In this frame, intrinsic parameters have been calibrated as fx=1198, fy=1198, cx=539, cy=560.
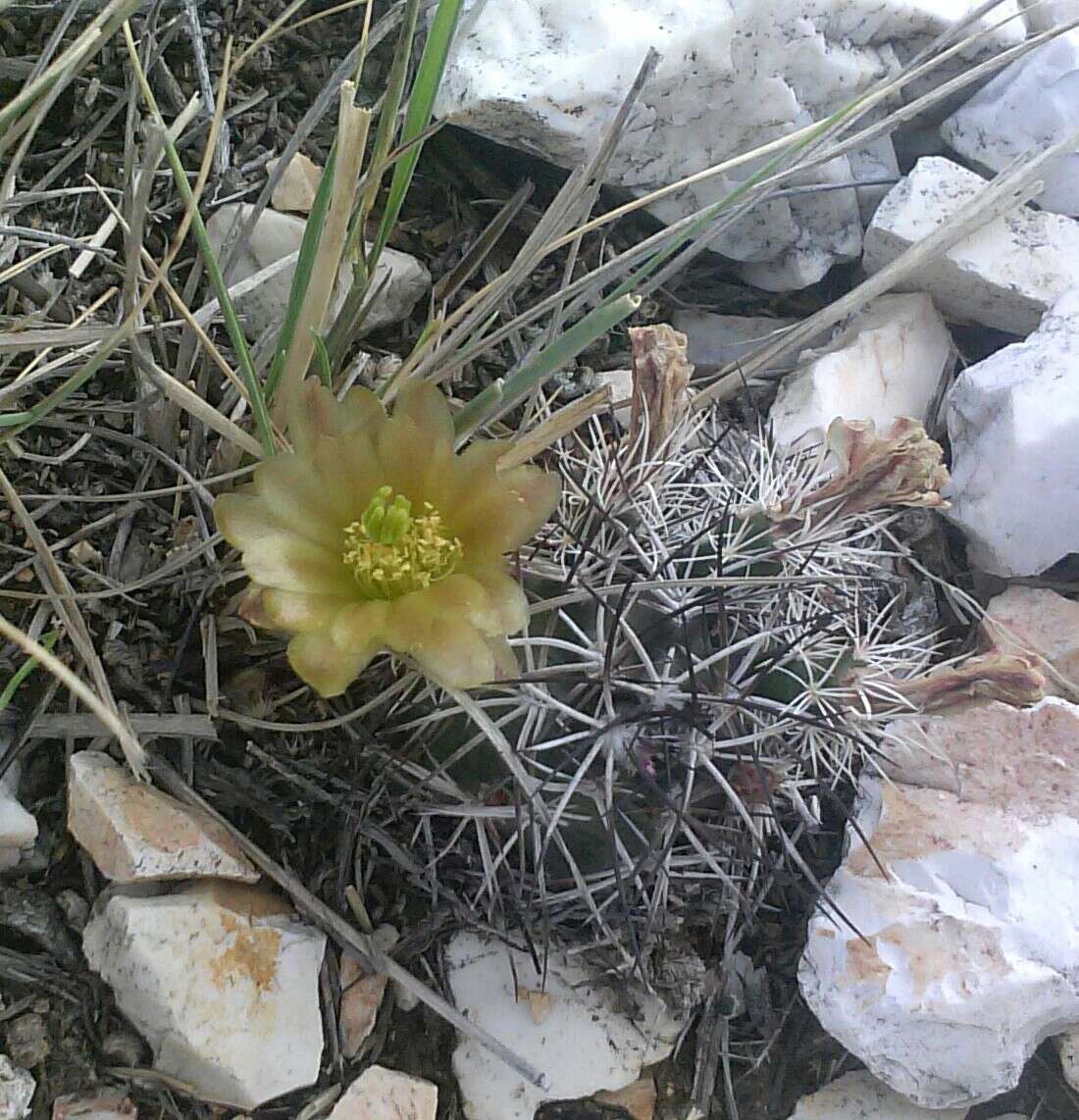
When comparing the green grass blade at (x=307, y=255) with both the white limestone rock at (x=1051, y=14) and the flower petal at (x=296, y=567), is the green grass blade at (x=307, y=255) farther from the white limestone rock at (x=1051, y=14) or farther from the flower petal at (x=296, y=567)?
the white limestone rock at (x=1051, y=14)

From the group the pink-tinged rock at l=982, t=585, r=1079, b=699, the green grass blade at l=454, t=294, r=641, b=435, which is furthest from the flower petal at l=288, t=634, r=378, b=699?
the pink-tinged rock at l=982, t=585, r=1079, b=699

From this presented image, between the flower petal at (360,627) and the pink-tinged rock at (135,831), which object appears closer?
the flower petal at (360,627)

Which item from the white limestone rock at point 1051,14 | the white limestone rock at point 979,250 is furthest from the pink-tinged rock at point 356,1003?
the white limestone rock at point 1051,14

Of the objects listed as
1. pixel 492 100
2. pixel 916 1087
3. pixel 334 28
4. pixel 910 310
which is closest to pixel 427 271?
pixel 492 100

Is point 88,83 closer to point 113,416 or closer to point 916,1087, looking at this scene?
point 113,416

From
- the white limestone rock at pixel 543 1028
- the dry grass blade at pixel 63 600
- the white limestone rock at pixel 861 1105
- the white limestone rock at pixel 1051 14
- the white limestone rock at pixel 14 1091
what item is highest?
the white limestone rock at pixel 1051 14

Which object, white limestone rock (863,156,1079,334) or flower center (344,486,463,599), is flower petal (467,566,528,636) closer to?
flower center (344,486,463,599)

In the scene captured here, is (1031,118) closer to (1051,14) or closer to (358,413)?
(1051,14)
